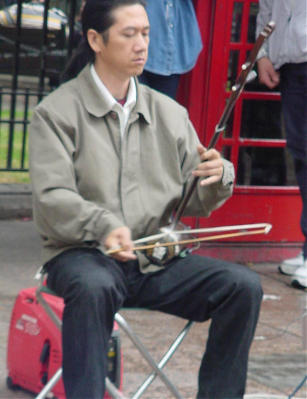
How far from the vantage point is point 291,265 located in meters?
5.25

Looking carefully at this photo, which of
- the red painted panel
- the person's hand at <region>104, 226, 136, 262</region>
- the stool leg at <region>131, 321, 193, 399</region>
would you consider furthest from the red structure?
the person's hand at <region>104, 226, 136, 262</region>

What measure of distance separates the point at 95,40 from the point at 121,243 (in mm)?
786

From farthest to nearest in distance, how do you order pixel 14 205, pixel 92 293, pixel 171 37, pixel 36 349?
pixel 14 205 < pixel 171 37 < pixel 36 349 < pixel 92 293

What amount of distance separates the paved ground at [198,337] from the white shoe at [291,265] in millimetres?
50

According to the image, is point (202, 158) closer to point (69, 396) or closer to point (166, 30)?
point (69, 396)

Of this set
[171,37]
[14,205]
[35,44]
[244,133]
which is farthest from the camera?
[35,44]

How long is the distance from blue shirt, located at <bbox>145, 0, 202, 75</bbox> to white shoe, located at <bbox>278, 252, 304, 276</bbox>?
1.24 m

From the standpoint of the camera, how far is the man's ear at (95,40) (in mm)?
3268

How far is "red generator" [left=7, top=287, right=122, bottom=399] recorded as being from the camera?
3379mm

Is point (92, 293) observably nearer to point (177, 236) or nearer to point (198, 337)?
point (177, 236)

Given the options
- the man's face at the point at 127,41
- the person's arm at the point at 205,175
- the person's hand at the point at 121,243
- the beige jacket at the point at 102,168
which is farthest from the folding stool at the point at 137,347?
the man's face at the point at 127,41

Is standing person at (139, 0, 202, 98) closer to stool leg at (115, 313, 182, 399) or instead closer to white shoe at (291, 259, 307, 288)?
white shoe at (291, 259, 307, 288)

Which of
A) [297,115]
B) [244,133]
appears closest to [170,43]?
[297,115]

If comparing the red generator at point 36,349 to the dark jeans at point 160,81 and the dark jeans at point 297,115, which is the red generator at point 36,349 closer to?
the dark jeans at point 160,81
